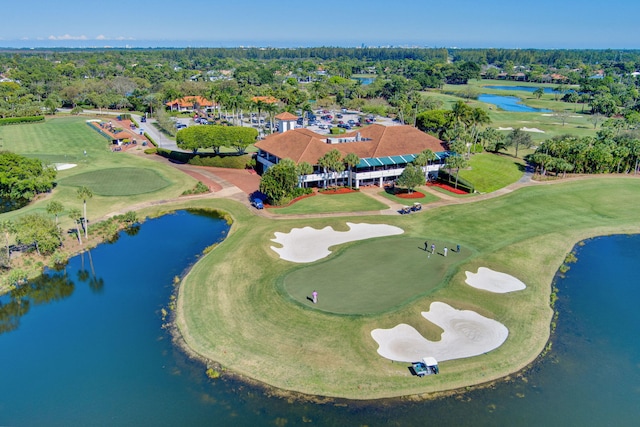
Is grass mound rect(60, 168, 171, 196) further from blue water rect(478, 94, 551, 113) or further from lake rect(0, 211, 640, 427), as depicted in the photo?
blue water rect(478, 94, 551, 113)

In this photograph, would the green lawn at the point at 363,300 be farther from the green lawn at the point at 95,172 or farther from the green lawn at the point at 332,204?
the green lawn at the point at 95,172

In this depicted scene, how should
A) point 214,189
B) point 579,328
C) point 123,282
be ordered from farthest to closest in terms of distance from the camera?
point 214,189, point 123,282, point 579,328

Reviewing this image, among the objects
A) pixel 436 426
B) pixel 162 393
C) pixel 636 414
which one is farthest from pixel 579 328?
pixel 162 393

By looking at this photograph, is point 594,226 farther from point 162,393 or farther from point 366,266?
point 162,393

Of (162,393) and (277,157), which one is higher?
(277,157)

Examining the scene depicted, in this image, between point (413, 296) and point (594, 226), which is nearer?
point (413, 296)

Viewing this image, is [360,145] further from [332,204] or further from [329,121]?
[329,121]

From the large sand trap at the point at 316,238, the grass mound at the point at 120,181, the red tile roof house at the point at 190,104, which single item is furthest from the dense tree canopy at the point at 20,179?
the red tile roof house at the point at 190,104

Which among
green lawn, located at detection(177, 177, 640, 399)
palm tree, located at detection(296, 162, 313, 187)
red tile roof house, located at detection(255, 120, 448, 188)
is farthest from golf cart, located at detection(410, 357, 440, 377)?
red tile roof house, located at detection(255, 120, 448, 188)
